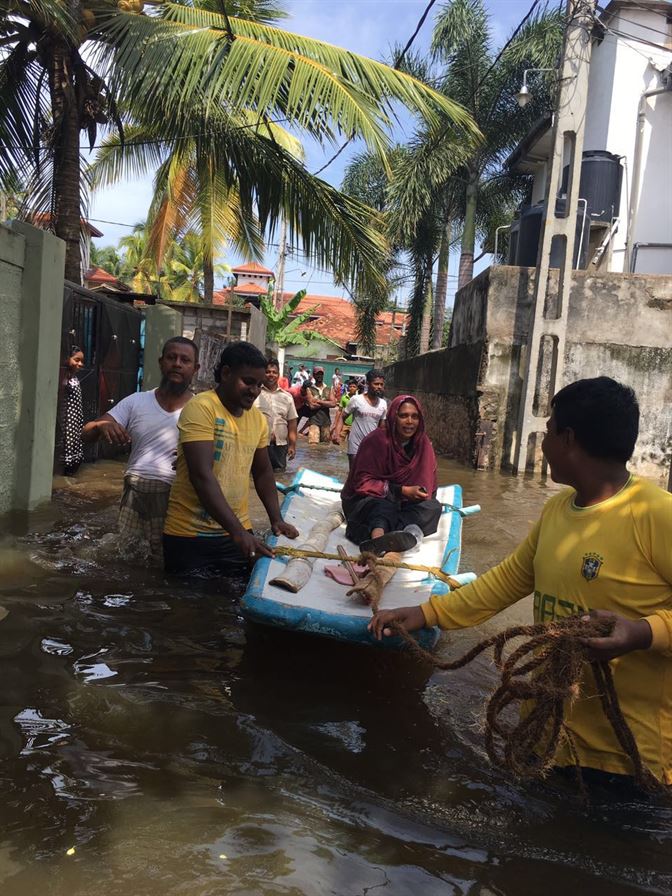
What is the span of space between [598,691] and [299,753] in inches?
51.0

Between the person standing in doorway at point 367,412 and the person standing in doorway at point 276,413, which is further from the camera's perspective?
the person standing in doorway at point 276,413

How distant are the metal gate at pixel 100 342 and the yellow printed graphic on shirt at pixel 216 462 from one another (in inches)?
201

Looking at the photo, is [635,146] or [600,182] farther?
[635,146]

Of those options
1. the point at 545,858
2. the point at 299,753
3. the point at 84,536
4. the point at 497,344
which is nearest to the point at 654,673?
the point at 545,858

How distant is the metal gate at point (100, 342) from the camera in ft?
30.3

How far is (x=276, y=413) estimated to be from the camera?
32.0 ft

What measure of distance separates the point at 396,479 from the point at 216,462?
6.58 feet

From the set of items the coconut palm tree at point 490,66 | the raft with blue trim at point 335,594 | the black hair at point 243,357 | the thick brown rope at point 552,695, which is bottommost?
the raft with blue trim at point 335,594

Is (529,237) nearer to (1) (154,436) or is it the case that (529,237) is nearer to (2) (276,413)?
(2) (276,413)

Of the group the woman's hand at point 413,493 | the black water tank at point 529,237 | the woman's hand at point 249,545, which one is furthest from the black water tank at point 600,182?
the woman's hand at point 249,545

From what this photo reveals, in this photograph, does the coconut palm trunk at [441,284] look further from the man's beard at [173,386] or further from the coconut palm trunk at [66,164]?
the man's beard at [173,386]

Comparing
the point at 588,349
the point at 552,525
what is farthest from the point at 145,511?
the point at 588,349

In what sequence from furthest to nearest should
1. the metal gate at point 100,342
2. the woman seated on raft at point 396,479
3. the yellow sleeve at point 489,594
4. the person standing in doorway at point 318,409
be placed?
the person standing in doorway at point 318,409
the metal gate at point 100,342
the woman seated on raft at point 396,479
the yellow sleeve at point 489,594

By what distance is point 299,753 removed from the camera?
3.09 m
